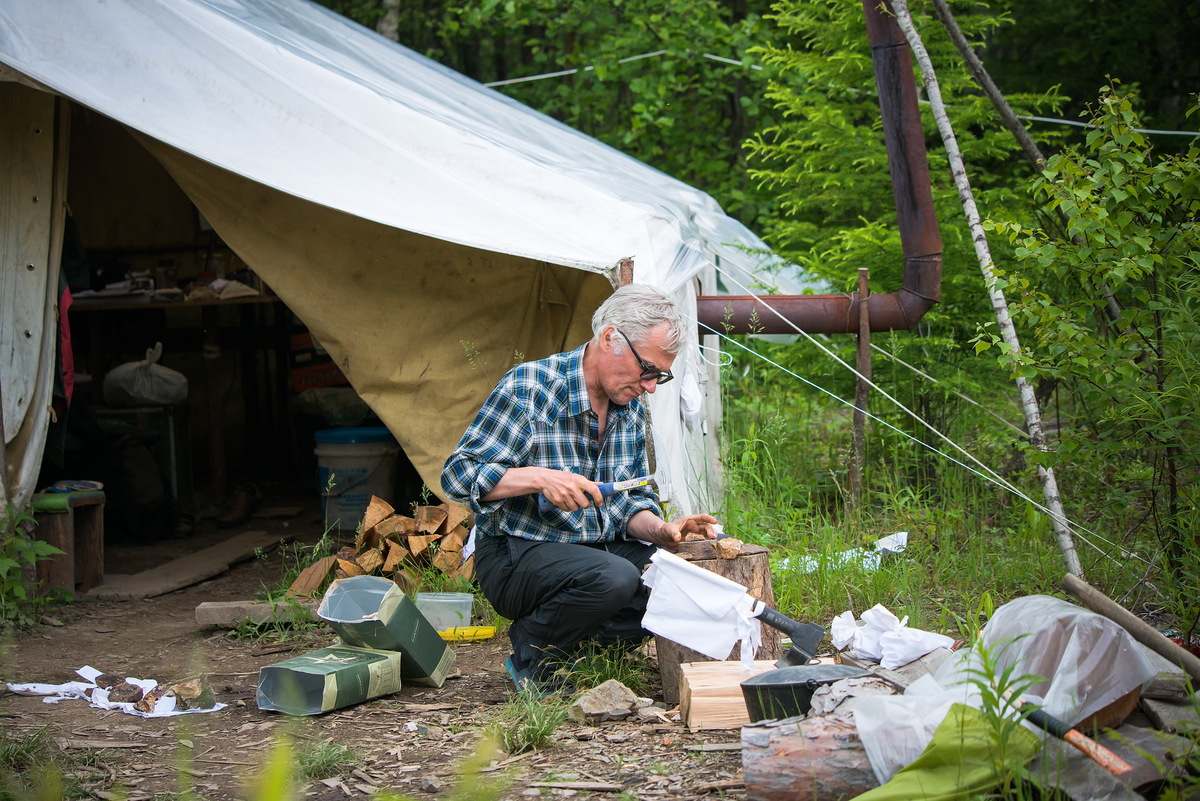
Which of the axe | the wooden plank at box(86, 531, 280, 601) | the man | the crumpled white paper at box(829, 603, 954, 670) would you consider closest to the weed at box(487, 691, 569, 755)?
the man

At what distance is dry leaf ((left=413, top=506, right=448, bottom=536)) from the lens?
14.5 ft

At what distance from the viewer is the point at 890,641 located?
2.77m

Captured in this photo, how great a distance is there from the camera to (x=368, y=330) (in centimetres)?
438

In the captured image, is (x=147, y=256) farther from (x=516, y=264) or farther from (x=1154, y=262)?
(x=1154, y=262)

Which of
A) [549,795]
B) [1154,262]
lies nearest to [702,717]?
[549,795]

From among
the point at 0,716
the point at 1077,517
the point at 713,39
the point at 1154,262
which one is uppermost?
the point at 713,39

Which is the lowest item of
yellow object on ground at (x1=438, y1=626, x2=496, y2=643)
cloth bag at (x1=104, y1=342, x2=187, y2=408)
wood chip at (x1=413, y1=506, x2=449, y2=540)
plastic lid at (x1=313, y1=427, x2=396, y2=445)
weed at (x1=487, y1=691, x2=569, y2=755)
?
yellow object on ground at (x1=438, y1=626, x2=496, y2=643)

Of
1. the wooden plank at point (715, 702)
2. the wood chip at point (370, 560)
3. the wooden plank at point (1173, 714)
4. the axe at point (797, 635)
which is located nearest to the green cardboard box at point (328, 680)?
the wooden plank at point (715, 702)

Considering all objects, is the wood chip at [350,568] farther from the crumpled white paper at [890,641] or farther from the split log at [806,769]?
the split log at [806,769]

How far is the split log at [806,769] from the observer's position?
208 cm

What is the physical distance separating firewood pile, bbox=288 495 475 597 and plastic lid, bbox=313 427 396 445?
1.03 m

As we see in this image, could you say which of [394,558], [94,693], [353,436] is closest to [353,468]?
[353,436]

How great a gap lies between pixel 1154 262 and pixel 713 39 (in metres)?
7.04

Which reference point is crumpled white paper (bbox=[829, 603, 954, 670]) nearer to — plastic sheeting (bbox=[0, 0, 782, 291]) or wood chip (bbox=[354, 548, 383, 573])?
plastic sheeting (bbox=[0, 0, 782, 291])
